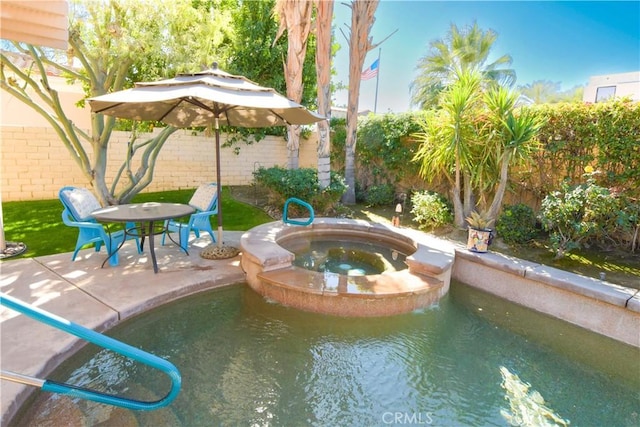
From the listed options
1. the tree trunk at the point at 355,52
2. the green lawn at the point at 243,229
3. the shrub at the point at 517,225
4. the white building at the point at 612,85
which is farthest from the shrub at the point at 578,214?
the white building at the point at 612,85

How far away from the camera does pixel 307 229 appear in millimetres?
5871

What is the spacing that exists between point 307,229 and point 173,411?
390cm

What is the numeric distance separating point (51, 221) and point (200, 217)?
3689 millimetres

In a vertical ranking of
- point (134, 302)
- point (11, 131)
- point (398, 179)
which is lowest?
point (134, 302)

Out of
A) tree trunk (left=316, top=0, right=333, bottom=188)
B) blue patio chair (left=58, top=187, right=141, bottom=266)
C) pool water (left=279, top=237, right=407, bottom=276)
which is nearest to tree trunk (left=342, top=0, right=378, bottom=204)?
tree trunk (left=316, top=0, right=333, bottom=188)

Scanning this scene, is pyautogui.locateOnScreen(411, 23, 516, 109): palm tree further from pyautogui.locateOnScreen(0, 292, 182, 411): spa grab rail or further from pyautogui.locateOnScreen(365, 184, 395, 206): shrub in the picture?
pyautogui.locateOnScreen(0, 292, 182, 411): spa grab rail

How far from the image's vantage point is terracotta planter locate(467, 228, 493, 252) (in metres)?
4.76

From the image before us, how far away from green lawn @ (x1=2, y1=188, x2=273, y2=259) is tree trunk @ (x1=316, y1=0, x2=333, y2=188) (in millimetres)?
1812

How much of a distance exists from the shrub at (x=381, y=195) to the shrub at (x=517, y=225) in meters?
3.26

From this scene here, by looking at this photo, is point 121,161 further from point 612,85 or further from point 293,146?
point 612,85

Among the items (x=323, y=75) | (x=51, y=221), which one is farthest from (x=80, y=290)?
(x=323, y=75)

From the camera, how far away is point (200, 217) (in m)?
5.00

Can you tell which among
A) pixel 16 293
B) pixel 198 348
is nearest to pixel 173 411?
pixel 198 348

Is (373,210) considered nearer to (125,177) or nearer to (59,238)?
(59,238)
